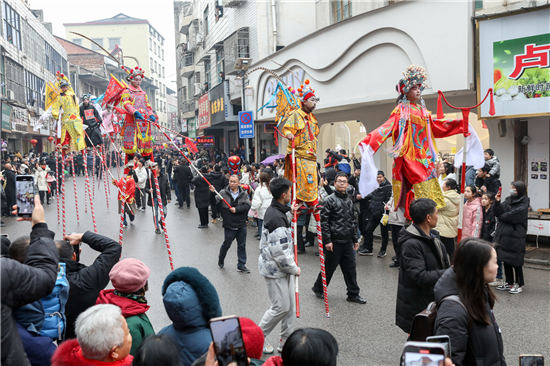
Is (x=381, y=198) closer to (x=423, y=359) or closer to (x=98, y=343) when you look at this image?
(x=98, y=343)

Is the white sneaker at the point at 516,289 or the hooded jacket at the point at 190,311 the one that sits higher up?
the hooded jacket at the point at 190,311

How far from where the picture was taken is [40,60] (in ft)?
86.0

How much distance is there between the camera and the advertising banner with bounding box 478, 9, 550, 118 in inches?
361

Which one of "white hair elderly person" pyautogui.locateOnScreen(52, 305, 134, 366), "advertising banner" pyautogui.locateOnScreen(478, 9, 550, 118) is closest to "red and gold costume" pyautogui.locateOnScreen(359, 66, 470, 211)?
"advertising banner" pyautogui.locateOnScreen(478, 9, 550, 118)

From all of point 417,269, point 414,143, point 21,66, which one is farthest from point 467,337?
point 21,66

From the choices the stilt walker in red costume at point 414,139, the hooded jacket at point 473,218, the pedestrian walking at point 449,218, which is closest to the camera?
the stilt walker in red costume at point 414,139

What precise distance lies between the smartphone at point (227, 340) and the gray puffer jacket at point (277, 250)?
3.25 metres

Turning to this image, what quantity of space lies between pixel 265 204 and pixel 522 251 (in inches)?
193

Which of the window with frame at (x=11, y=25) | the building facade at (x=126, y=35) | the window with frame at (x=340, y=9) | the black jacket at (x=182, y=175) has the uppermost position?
the building facade at (x=126, y=35)

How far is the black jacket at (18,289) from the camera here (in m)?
2.64

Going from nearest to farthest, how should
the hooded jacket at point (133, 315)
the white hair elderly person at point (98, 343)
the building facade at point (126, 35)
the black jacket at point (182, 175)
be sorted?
the white hair elderly person at point (98, 343) → the hooded jacket at point (133, 315) → the black jacket at point (182, 175) → the building facade at point (126, 35)

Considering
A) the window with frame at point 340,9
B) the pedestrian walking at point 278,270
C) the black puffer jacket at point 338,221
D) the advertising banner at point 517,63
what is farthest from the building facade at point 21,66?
the pedestrian walking at point 278,270

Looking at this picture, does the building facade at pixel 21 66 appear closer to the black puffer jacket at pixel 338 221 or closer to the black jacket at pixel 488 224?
the black puffer jacket at pixel 338 221

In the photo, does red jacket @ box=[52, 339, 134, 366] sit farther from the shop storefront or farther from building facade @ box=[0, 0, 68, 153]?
building facade @ box=[0, 0, 68, 153]
